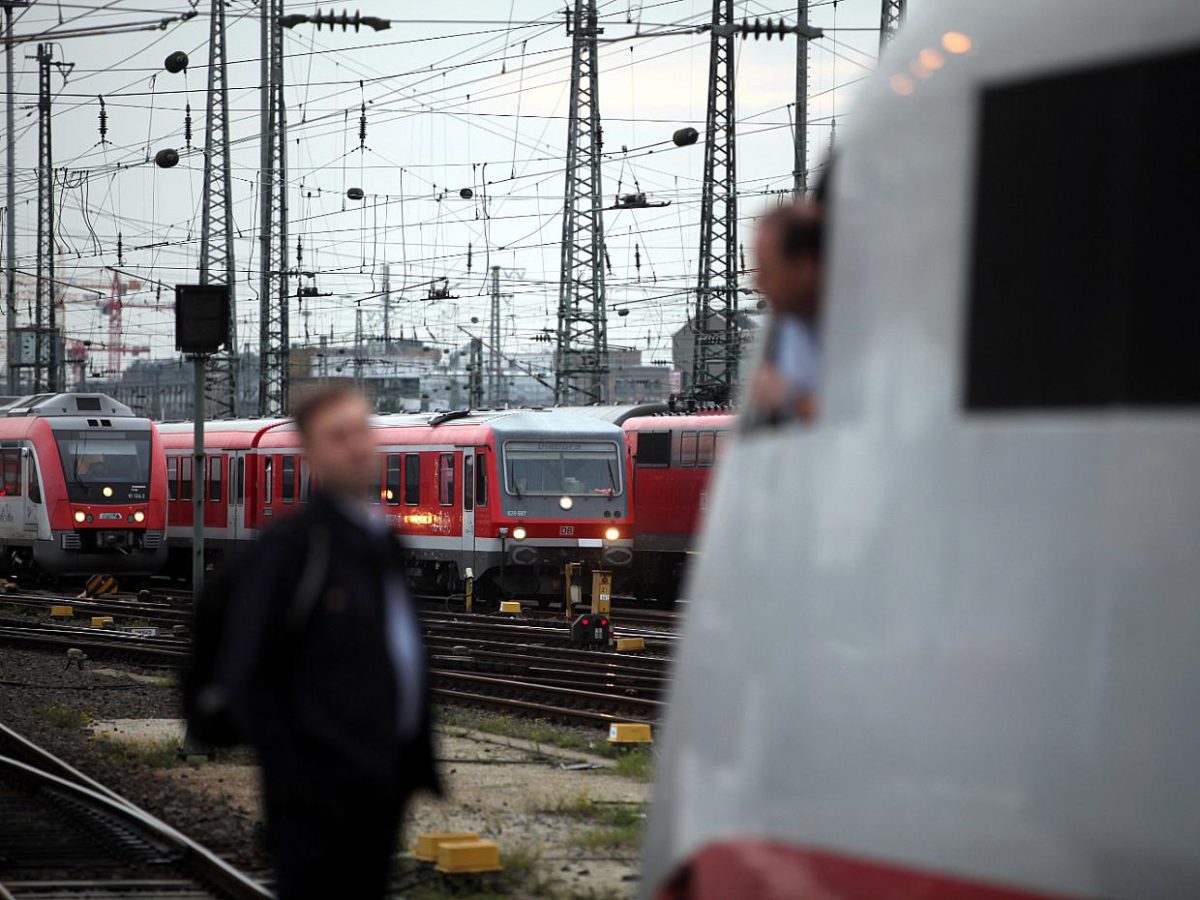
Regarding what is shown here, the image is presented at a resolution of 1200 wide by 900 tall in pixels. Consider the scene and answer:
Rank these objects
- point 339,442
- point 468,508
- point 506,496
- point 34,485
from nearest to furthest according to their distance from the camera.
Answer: point 339,442 → point 506,496 → point 468,508 → point 34,485

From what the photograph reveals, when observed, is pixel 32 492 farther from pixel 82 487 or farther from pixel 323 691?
pixel 323 691

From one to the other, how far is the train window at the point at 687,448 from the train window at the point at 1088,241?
27480 mm

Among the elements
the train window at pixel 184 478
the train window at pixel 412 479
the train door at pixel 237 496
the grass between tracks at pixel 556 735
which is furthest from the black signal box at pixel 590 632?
the train window at pixel 184 478

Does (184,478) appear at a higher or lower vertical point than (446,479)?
lower

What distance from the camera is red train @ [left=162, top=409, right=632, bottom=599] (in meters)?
28.0

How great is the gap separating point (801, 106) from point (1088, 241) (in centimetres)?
2795

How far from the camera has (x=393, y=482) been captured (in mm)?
30688

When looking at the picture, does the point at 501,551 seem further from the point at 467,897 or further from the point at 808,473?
the point at 808,473

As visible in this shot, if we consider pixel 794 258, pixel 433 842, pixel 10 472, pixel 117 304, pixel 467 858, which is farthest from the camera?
pixel 117 304

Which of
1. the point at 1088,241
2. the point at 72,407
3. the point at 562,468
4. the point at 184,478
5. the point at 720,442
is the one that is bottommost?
the point at 184,478

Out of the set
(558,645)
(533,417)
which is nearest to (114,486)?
(533,417)

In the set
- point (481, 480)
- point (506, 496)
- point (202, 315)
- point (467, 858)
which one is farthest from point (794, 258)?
point (481, 480)

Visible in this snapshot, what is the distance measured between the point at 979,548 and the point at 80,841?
834cm

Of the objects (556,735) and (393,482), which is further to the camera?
(393,482)
